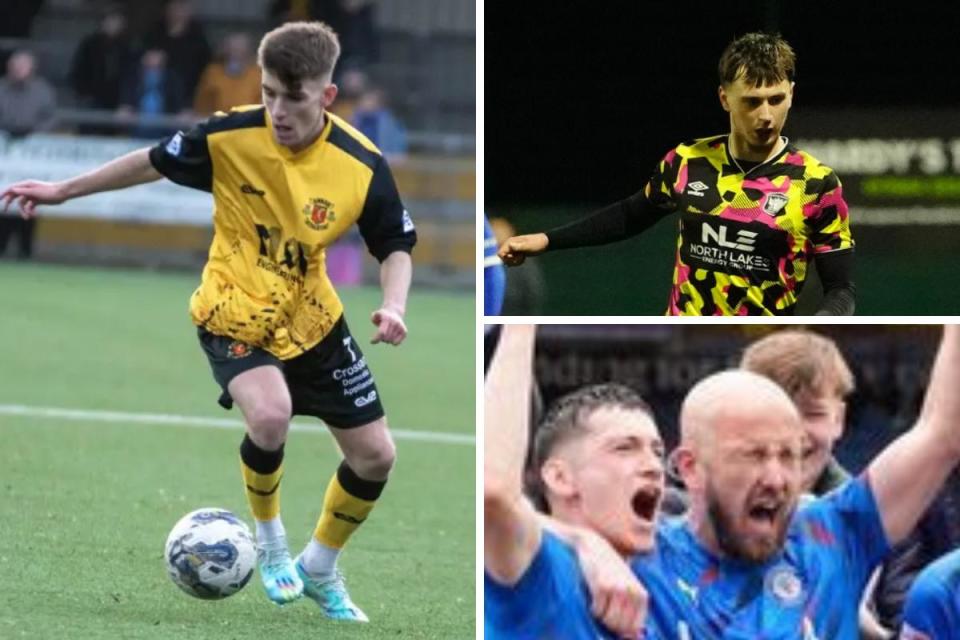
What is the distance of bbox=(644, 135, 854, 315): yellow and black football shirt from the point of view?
6.29 meters

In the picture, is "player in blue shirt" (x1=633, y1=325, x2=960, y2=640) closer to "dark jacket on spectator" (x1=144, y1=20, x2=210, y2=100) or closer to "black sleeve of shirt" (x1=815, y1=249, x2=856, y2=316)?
"black sleeve of shirt" (x1=815, y1=249, x2=856, y2=316)

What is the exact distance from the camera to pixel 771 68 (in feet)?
20.1

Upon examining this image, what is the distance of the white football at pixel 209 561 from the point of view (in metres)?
6.28

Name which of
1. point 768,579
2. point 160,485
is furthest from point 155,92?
point 768,579

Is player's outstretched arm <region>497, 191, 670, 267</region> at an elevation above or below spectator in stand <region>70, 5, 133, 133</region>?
below

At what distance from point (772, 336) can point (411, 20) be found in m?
19.0

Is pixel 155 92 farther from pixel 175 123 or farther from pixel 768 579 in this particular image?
pixel 768 579

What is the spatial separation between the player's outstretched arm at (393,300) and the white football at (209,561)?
80cm

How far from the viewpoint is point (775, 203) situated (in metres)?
6.29

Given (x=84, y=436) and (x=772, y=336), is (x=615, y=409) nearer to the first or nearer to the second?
(x=772, y=336)

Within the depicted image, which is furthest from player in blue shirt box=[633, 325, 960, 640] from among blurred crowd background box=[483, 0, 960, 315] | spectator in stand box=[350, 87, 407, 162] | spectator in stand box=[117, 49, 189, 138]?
spectator in stand box=[117, 49, 189, 138]

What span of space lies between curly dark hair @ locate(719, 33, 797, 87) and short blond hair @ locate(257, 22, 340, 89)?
1189mm

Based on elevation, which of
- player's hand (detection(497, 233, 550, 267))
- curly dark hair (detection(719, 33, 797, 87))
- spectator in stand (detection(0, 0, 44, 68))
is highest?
spectator in stand (detection(0, 0, 44, 68))

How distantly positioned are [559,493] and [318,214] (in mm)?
1916
